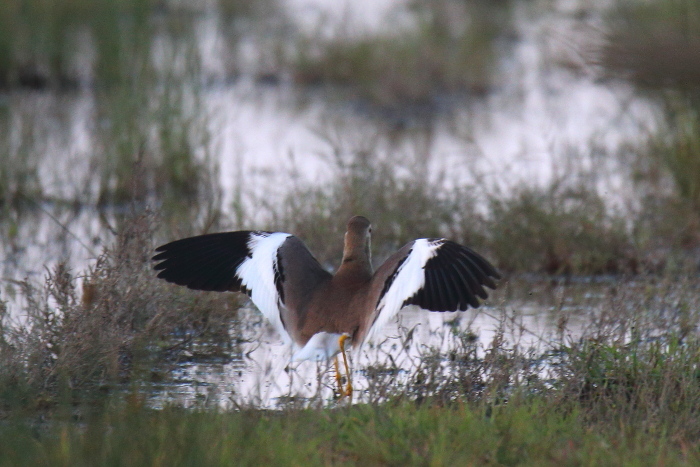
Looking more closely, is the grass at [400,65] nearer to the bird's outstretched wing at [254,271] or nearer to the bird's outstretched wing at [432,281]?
the bird's outstretched wing at [254,271]

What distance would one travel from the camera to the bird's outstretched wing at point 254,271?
4809 millimetres

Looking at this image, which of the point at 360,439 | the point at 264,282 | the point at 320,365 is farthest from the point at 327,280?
the point at 360,439

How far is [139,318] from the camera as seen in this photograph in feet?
17.0

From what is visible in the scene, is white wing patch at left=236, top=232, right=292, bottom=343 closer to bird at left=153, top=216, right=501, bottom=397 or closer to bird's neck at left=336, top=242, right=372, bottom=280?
bird at left=153, top=216, right=501, bottom=397

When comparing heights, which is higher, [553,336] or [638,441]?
[553,336]

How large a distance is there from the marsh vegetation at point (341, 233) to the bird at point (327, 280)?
0.19m

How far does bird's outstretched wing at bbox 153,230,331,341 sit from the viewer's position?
189 inches

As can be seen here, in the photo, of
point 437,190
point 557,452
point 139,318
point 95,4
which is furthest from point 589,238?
point 95,4

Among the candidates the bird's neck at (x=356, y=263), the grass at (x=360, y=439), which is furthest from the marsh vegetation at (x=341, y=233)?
the bird's neck at (x=356, y=263)

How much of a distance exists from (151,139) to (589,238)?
377 cm

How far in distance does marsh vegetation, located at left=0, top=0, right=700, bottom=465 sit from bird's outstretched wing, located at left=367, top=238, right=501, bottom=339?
0.62ft

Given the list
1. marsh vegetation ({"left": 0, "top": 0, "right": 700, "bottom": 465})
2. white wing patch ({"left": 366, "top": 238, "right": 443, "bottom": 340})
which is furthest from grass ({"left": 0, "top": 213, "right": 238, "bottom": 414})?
white wing patch ({"left": 366, "top": 238, "right": 443, "bottom": 340})

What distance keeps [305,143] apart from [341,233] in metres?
4.53

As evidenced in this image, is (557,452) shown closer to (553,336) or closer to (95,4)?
(553,336)
